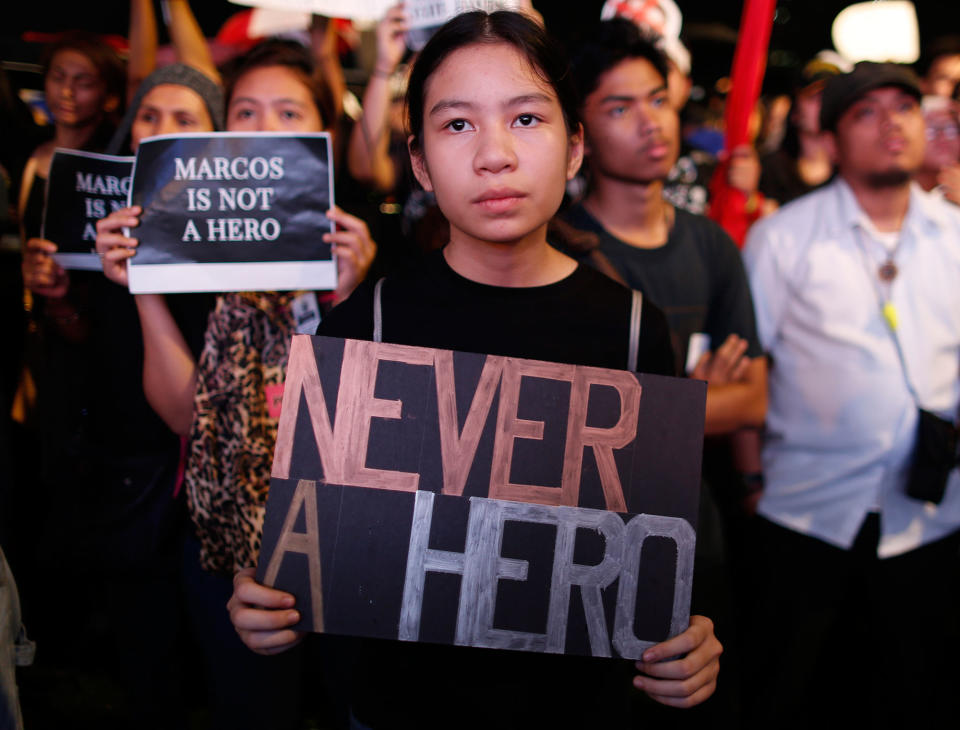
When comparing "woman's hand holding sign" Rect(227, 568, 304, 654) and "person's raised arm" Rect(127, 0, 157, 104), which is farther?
"person's raised arm" Rect(127, 0, 157, 104)

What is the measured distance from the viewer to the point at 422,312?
125cm

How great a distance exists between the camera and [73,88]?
2.34 meters

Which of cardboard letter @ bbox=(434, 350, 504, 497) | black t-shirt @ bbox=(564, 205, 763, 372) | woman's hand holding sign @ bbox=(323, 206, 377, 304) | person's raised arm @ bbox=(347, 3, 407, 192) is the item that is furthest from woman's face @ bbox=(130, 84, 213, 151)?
cardboard letter @ bbox=(434, 350, 504, 497)

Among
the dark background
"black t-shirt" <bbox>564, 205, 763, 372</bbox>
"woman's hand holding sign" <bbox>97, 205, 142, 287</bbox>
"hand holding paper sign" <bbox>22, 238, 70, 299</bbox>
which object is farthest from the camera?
the dark background

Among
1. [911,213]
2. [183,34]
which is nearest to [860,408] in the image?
[911,213]

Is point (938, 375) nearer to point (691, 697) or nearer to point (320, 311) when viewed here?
point (691, 697)

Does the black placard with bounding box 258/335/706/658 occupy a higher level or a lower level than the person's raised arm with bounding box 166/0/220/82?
lower

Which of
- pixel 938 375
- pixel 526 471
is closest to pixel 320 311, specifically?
pixel 526 471

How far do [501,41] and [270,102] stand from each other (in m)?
0.82

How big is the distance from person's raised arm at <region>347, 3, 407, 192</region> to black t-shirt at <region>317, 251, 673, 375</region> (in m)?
1.22

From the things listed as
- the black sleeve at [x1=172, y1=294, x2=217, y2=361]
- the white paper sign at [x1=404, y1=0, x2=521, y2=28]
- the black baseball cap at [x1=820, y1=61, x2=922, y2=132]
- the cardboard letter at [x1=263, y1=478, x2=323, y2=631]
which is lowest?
the cardboard letter at [x1=263, y1=478, x2=323, y2=631]

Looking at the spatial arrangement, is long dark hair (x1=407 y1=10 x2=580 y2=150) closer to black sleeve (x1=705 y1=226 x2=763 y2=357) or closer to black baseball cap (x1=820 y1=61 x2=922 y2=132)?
black sleeve (x1=705 y1=226 x2=763 y2=357)

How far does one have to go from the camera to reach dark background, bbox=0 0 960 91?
591cm

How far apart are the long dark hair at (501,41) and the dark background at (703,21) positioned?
4704 millimetres
